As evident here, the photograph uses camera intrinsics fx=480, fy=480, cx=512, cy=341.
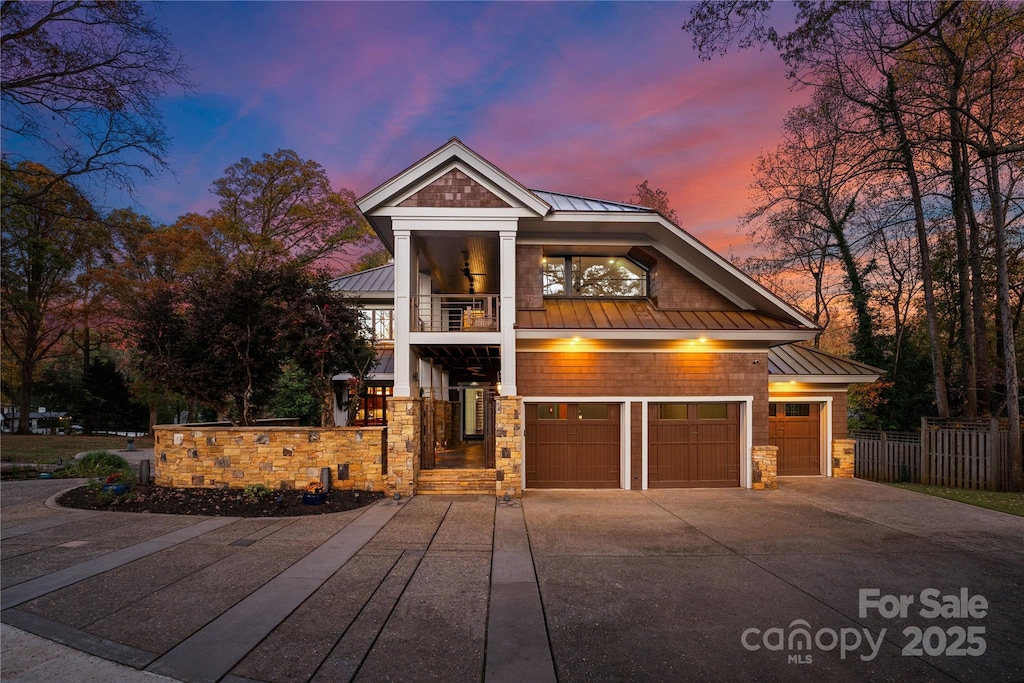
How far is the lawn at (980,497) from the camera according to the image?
11078 millimetres

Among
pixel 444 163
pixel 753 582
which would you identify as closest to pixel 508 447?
pixel 753 582

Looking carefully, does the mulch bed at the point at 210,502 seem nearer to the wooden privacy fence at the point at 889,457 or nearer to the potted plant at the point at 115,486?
the potted plant at the point at 115,486

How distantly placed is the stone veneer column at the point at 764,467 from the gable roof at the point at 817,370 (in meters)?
2.61

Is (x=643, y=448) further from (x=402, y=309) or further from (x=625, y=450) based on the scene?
(x=402, y=309)

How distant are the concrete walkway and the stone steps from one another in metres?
1.57

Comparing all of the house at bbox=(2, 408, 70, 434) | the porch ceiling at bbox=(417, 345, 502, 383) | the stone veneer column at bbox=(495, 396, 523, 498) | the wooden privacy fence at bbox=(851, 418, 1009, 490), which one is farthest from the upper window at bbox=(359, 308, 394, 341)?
the house at bbox=(2, 408, 70, 434)

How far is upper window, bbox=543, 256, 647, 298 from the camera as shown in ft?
46.6

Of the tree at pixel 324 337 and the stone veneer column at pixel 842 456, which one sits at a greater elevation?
the tree at pixel 324 337

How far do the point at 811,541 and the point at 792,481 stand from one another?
6.54 meters

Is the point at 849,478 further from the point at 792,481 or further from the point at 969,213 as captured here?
the point at 969,213

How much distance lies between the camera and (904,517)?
33.7 feet

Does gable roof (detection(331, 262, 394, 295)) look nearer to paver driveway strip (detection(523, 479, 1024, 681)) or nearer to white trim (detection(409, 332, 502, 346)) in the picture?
white trim (detection(409, 332, 502, 346))

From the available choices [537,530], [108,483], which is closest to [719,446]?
[537,530]

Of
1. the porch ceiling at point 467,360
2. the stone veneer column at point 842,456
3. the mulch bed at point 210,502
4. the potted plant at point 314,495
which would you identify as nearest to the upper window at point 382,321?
the porch ceiling at point 467,360
